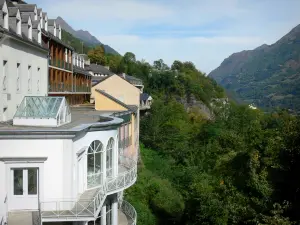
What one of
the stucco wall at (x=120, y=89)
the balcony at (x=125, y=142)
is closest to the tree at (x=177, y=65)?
the stucco wall at (x=120, y=89)

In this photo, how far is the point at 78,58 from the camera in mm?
50938

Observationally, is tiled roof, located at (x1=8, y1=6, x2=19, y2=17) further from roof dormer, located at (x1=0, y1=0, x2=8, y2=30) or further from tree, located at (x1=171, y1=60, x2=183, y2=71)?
tree, located at (x1=171, y1=60, x2=183, y2=71)

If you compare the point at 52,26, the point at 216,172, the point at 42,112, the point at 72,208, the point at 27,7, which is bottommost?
the point at 216,172

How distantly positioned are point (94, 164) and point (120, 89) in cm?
2911

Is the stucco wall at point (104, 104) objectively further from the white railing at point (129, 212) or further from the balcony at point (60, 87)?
the white railing at point (129, 212)

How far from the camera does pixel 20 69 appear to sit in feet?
75.3

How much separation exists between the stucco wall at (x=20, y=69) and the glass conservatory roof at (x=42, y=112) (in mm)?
3851

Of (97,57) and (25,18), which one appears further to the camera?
(97,57)

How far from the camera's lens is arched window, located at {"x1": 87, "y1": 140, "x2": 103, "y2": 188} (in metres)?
16.3

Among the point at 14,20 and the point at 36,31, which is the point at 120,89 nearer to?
the point at 36,31

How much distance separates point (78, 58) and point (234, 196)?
31.7 m

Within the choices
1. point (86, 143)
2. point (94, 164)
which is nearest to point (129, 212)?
point (94, 164)

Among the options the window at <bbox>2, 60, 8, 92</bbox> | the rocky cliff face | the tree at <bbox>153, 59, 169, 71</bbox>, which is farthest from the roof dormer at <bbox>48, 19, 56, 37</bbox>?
the tree at <bbox>153, 59, 169, 71</bbox>

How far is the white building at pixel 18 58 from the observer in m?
20.2
